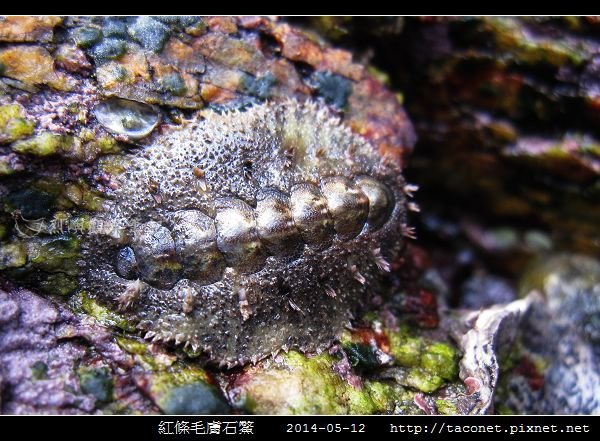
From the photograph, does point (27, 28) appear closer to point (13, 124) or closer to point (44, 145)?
point (13, 124)

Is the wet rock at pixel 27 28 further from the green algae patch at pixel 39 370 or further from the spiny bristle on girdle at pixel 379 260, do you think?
the spiny bristle on girdle at pixel 379 260

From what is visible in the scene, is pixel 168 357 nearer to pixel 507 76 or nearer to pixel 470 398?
pixel 470 398

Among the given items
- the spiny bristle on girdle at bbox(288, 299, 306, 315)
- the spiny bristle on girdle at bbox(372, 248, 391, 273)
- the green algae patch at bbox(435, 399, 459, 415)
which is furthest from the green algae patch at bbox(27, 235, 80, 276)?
the green algae patch at bbox(435, 399, 459, 415)

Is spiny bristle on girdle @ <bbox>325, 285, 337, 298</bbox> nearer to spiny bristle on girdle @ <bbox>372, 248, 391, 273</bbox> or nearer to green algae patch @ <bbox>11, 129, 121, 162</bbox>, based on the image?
spiny bristle on girdle @ <bbox>372, 248, 391, 273</bbox>

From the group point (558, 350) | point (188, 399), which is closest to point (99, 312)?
point (188, 399)

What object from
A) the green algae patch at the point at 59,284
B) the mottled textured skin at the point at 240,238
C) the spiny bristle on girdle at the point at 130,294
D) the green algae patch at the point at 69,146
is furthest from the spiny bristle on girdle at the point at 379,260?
the green algae patch at the point at 59,284

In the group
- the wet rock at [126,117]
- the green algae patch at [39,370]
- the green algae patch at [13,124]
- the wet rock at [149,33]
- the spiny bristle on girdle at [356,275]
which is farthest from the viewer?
the spiny bristle on girdle at [356,275]
